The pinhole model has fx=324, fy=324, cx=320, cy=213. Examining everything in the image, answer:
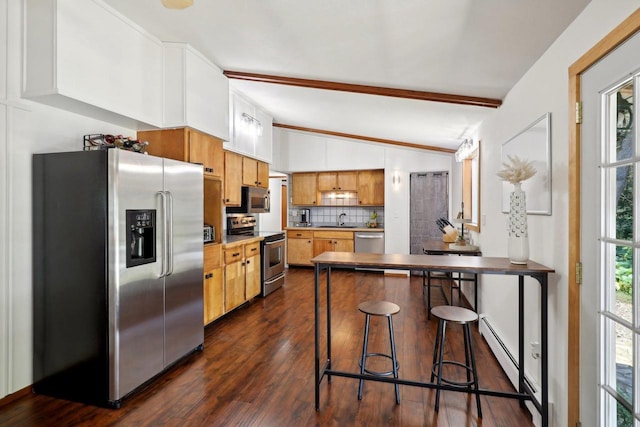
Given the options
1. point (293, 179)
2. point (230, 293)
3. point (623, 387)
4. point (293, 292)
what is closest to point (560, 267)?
point (623, 387)

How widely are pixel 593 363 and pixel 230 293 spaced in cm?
334

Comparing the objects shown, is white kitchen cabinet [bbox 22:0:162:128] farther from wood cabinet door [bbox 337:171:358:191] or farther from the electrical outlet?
wood cabinet door [bbox 337:171:358:191]

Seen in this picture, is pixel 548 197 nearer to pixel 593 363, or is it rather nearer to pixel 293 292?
pixel 593 363

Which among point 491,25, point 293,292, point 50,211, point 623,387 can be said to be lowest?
point 293,292

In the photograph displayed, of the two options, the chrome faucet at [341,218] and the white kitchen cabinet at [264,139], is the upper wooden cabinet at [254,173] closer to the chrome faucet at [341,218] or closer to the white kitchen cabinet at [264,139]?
the white kitchen cabinet at [264,139]

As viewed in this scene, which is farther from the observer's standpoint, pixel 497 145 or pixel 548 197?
pixel 497 145

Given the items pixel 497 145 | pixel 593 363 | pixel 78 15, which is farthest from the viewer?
pixel 497 145

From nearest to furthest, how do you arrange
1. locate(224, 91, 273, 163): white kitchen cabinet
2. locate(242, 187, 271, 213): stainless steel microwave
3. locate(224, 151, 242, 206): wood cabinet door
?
locate(224, 151, 242, 206): wood cabinet door → locate(224, 91, 273, 163): white kitchen cabinet → locate(242, 187, 271, 213): stainless steel microwave

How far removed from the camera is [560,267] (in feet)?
5.82

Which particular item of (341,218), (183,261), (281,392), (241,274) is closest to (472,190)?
(241,274)

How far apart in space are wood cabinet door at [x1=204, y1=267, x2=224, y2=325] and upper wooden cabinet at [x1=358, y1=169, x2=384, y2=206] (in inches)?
154

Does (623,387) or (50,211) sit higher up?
(50,211)

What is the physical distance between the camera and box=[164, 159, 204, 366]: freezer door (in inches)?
103

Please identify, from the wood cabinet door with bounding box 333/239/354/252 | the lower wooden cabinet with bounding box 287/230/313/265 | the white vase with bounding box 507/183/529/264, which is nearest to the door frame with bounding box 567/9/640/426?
the white vase with bounding box 507/183/529/264
